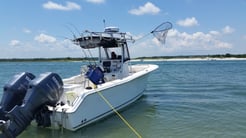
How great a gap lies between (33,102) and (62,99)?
1527mm

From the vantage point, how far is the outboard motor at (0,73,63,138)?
20.3 ft

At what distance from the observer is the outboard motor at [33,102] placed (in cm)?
620

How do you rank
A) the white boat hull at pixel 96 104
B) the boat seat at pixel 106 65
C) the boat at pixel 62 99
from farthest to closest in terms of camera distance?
the boat seat at pixel 106 65, the white boat hull at pixel 96 104, the boat at pixel 62 99

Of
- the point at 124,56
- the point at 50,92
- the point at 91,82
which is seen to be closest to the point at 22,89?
the point at 50,92

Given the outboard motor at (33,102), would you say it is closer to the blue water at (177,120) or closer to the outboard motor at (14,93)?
the outboard motor at (14,93)

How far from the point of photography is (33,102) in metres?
6.80

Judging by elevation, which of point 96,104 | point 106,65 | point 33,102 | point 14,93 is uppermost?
point 106,65

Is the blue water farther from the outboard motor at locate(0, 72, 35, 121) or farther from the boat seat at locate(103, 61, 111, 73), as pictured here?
the boat seat at locate(103, 61, 111, 73)

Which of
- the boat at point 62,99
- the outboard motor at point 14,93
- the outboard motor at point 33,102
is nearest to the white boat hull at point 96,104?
the boat at point 62,99

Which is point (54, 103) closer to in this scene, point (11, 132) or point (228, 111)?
point (11, 132)

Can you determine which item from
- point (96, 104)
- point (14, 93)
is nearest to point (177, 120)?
point (96, 104)

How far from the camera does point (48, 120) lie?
7.41m

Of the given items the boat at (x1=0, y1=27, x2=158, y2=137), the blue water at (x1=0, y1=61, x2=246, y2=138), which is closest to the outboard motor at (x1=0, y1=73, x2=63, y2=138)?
the boat at (x1=0, y1=27, x2=158, y2=137)

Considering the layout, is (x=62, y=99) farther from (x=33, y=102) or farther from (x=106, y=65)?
(x=106, y=65)
